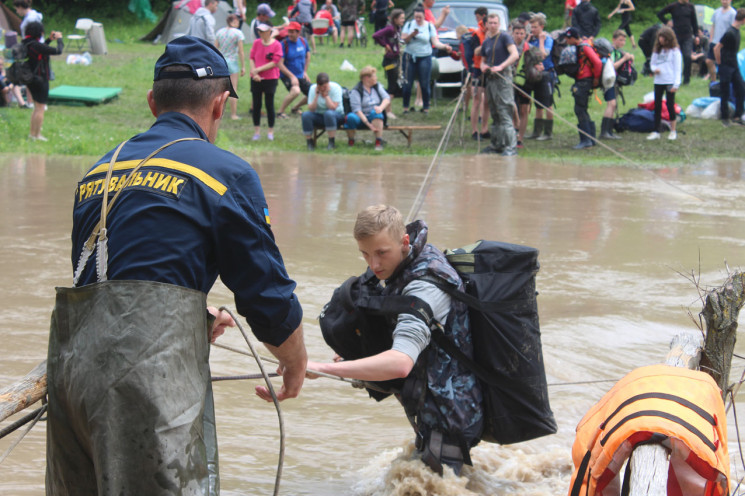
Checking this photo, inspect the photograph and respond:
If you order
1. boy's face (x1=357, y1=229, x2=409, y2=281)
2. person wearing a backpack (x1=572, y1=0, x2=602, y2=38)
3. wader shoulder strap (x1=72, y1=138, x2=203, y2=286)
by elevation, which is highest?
person wearing a backpack (x1=572, y1=0, x2=602, y2=38)

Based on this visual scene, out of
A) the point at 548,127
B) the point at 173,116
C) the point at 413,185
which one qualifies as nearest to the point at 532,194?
the point at 413,185

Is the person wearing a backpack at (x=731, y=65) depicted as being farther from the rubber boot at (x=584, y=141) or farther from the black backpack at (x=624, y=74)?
the rubber boot at (x=584, y=141)

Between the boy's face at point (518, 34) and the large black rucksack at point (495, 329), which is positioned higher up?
the boy's face at point (518, 34)

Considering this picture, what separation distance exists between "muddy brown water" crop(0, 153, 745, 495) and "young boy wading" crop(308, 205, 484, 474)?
20 centimetres

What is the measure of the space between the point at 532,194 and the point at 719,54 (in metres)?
7.91

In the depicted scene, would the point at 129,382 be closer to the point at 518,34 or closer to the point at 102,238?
the point at 102,238

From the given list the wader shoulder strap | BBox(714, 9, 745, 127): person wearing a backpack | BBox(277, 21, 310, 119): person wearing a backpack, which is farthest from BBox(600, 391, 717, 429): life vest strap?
BBox(714, 9, 745, 127): person wearing a backpack

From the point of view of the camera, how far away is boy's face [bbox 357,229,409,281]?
12.3 feet

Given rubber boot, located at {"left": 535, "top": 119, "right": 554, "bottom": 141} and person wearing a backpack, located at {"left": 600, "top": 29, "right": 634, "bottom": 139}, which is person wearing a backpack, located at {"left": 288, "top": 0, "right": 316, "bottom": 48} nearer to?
person wearing a backpack, located at {"left": 600, "top": 29, "right": 634, "bottom": 139}

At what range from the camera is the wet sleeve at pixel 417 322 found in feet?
11.8

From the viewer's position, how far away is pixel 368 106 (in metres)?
14.5

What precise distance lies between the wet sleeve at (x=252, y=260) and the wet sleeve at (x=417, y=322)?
99 cm

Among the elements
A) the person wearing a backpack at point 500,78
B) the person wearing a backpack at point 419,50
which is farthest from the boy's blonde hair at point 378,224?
the person wearing a backpack at point 419,50

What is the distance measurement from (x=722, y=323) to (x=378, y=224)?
1.47m
